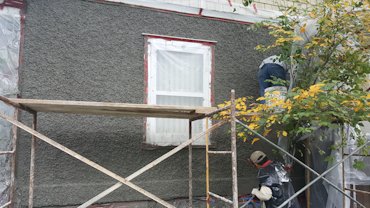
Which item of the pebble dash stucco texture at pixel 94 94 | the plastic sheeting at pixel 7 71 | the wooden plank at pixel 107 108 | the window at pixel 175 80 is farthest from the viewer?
the window at pixel 175 80

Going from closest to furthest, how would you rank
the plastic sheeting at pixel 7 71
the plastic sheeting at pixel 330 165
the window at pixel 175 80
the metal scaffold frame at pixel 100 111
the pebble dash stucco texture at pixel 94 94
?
the metal scaffold frame at pixel 100 111, the plastic sheeting at pixel 7 71, the pebble dash stucco texture at pixel 94 94, the plastic sheeting at pixel 330 165, the window at pixel 175 80

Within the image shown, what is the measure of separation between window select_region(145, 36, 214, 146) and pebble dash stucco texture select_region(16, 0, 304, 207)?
0.45 ft

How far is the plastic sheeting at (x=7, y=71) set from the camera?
409 cm

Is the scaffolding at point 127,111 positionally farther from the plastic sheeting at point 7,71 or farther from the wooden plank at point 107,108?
the plastic sheeting at point 7,71

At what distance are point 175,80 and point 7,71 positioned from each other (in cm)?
230

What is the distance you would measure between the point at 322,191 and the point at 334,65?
1904 millimetres

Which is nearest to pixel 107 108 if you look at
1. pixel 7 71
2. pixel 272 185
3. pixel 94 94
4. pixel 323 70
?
pixel 94 94

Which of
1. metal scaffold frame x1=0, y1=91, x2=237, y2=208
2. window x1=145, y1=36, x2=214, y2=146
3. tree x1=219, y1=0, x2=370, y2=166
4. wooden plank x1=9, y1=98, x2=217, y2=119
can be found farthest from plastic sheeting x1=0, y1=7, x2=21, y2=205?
tree x1=219, y1=0, x2=370, y2=166

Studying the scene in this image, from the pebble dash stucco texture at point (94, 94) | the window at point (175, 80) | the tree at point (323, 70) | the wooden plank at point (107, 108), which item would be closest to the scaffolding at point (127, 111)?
the wooden plank at point (107, 108)

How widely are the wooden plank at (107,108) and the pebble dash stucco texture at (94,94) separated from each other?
2.53 feet

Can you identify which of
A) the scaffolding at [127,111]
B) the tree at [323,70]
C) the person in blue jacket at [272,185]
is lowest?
the person in blue jacket at [272,185]

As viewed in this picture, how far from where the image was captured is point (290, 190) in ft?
14.5

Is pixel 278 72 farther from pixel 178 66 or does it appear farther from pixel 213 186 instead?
pixel 213 186

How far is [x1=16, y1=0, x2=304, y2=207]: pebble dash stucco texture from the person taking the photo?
A: 14.1ft
